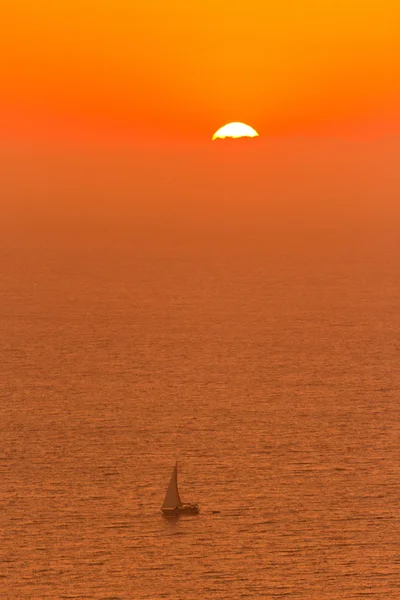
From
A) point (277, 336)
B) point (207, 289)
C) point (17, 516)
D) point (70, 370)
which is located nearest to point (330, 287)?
point (207, 289)

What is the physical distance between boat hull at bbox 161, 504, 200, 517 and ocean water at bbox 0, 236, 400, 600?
0.45m

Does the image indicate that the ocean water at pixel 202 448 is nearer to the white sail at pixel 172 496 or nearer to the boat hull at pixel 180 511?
the boat hull at pixel 180 511

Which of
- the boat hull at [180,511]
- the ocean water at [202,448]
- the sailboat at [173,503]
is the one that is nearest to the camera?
the ocean water at [202,448]

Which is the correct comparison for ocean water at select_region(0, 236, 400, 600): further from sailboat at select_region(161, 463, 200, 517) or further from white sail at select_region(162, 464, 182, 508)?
white sail at select_region(162, 464, 182, 508)

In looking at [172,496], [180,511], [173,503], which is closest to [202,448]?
[180,511]

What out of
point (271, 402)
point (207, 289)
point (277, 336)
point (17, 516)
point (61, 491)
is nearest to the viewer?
point (17, 516)

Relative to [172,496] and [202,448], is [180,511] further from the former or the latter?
[202,448]

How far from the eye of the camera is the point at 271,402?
305 feet

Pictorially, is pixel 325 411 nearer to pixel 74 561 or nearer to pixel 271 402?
pixel 271 402

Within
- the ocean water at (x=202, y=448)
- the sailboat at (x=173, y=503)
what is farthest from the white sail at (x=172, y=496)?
the ocean water at (x=202, y=448)

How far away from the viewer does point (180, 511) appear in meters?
62.5

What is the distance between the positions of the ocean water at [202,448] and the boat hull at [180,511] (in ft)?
1.49

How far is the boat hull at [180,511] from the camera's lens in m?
62.1

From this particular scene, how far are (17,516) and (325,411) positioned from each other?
114ft
